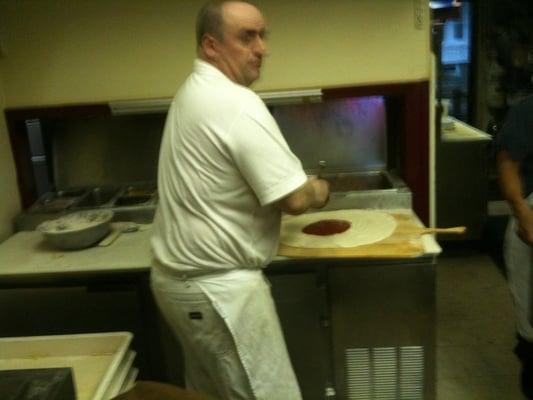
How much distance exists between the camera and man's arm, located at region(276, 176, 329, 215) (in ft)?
4.09

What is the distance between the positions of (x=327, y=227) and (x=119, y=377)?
75 cm

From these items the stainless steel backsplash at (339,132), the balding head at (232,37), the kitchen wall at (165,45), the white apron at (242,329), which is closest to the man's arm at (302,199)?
the white apron at (242,329)

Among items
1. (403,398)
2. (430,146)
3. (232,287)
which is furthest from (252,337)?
(430,146)

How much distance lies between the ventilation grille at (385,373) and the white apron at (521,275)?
0.34 m

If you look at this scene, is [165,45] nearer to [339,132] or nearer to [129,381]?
[339,132]

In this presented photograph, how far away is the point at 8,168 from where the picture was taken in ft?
6.66

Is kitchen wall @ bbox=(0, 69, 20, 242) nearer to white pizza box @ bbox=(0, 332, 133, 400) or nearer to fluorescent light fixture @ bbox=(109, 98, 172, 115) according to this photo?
fluorescent light fixture @ bbox=(109, 98, 172, 115)

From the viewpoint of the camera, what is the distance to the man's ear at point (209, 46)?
4.25 ft

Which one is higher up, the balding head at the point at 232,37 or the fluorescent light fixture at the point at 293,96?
the balding head at the point at 232,37

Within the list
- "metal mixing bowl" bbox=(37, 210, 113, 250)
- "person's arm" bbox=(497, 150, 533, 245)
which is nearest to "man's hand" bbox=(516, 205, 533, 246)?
"person's arm" bbox=(497, 150, 533, 245)

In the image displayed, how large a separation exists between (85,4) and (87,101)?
0.33 m

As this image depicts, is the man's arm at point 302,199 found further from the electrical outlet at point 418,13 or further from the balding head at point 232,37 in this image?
the electrical outlet at point 418,13

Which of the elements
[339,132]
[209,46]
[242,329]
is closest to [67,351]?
[242,329]

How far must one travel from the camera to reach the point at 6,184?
6.60ft
